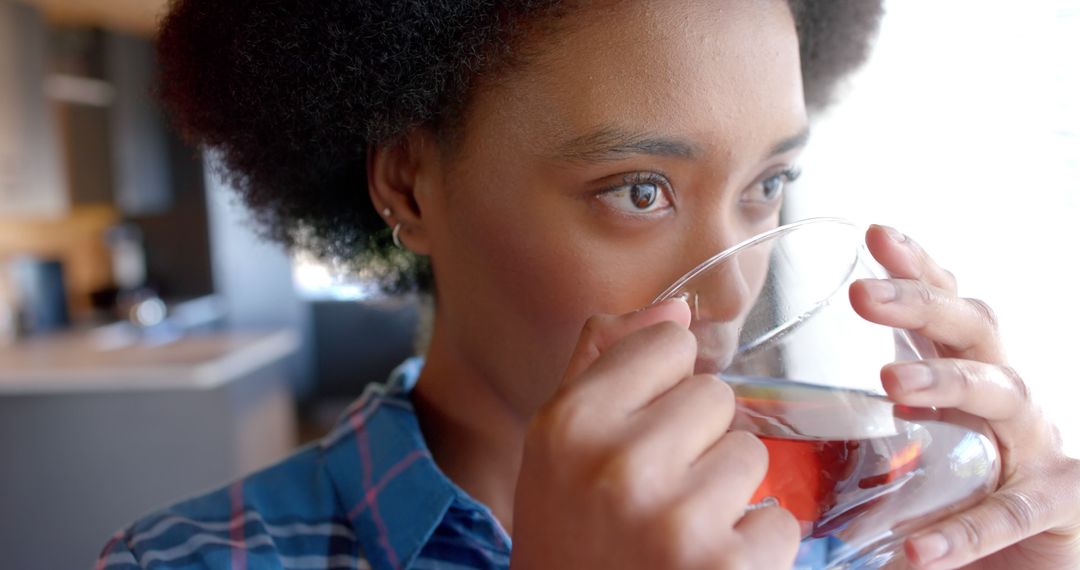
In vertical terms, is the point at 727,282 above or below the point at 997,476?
above

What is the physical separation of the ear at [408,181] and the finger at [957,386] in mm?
515

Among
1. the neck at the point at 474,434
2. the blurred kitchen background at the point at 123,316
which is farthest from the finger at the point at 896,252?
the blurred kitchen background at the point at 123,316

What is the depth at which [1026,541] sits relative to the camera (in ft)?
2.43

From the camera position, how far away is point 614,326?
1.86 ft

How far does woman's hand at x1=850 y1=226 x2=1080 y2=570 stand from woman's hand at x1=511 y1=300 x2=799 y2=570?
12cm

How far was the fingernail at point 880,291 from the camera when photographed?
0.59 metres

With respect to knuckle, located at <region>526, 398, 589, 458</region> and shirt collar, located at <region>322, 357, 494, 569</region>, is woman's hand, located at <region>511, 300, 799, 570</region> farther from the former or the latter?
shirt collar, located at <region>322, 357, 494, 569</region>

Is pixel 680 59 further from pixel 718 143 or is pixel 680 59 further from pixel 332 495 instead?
pixel 332 495

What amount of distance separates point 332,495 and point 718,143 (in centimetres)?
54

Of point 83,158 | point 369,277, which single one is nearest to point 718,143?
point 369,277

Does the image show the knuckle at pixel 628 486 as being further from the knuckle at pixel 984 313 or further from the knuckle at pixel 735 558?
the knuckle at pixel 984 313

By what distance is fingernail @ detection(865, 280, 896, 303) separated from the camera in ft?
1.94

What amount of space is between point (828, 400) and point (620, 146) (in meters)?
0.29

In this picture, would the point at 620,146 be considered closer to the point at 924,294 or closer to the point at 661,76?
the point at 661,76
